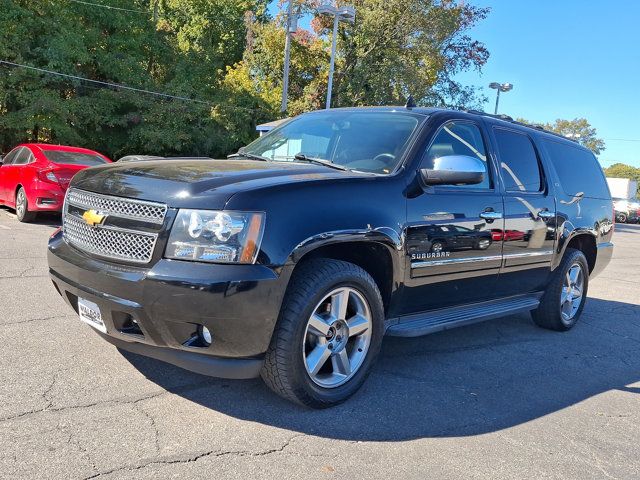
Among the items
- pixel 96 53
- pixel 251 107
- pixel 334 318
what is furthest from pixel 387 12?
pixel 334 318

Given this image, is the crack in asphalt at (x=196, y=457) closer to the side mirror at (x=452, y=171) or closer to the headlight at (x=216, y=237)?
the headlight at (x=216, y=237)

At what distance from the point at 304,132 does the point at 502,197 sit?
174 centimetres

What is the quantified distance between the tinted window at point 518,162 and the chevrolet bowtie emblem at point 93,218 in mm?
3235

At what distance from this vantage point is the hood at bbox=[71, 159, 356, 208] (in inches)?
119

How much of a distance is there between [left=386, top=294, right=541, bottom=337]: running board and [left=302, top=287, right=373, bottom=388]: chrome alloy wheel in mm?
316

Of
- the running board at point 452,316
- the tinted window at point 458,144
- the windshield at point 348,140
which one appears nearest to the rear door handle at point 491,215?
the tinted window at point 458,144

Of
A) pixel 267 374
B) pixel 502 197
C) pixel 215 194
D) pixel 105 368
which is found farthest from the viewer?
pixel 502 197

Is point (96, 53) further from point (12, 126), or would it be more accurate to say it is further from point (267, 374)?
point (267, 374)

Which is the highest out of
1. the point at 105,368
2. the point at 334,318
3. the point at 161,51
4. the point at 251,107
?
Answer: the point at 161,51

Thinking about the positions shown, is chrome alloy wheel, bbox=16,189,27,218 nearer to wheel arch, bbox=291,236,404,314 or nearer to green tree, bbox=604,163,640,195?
wheel arch, bbox=291,236,404,314

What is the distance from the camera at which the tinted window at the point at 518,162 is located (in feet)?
16.0

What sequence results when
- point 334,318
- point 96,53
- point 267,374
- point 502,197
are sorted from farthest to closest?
1. point 96,53
2. point 502,197
3. point 334,318
4. point 267,374

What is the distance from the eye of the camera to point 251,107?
25.8m

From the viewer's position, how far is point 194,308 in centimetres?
288
